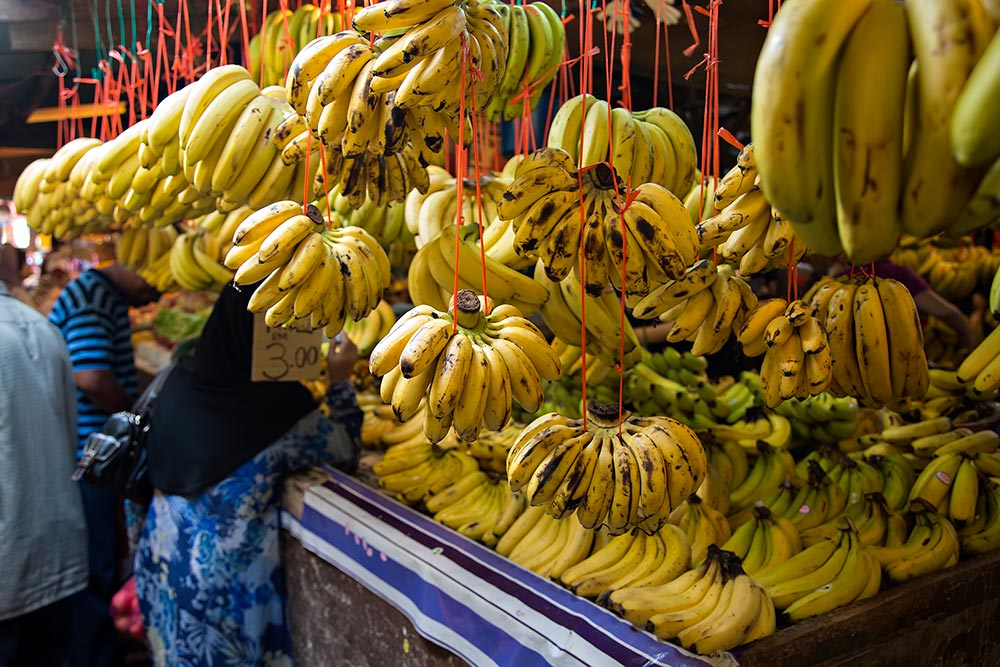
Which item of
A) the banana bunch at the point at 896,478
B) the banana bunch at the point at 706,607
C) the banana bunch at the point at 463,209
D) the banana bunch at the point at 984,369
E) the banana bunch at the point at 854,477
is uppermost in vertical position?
the banana bunch at the point at 463,209

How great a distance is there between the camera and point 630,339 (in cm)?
170

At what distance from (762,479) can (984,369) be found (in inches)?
32.3

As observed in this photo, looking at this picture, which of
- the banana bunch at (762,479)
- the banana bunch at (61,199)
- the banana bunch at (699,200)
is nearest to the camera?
the banana bunch at (699,200)

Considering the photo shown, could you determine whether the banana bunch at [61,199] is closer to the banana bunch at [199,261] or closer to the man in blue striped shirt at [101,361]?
the banana bunch at [199,261]

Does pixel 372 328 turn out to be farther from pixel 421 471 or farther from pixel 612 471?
pixel 612 471

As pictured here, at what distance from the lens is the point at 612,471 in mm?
1275

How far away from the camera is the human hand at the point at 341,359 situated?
292 cm

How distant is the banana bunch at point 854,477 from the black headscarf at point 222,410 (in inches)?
69.3

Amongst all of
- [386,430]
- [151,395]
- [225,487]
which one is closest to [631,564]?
[225,487]

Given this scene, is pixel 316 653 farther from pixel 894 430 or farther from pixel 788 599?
pixel 894 430

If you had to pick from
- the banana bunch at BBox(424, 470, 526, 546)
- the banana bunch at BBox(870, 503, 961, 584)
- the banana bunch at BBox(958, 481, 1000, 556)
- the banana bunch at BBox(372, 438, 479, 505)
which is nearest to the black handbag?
the banana bunch at BBox(372, 438, 479, 505)

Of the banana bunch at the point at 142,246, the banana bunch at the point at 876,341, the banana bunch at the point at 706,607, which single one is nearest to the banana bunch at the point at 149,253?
the banana bunch at the point at 142,246

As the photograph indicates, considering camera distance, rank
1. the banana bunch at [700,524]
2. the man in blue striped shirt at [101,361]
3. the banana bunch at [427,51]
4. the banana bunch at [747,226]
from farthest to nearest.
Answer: the man in blue striped shirt at [101,361]
the banana bunch at [700,524]
the banana bunch at [747,226]
the banana bunch at [427,51]

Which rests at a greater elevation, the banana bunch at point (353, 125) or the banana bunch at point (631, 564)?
the banana bunch at point (353, 125)
